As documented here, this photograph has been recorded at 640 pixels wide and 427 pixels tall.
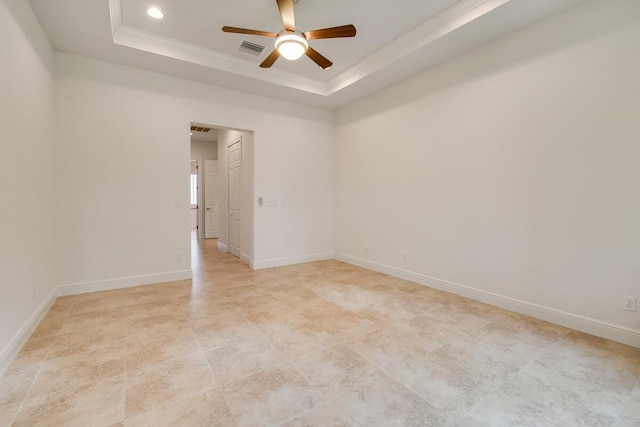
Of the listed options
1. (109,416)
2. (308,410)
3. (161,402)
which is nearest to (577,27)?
(308,410)

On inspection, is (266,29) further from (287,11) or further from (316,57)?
(287,11)

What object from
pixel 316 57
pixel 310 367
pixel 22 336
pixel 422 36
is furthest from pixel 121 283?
pixel 422 36

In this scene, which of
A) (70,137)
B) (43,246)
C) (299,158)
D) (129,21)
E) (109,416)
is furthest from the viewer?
(299,158)

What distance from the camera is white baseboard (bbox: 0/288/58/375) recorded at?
206cm

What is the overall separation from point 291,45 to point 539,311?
3.80 m

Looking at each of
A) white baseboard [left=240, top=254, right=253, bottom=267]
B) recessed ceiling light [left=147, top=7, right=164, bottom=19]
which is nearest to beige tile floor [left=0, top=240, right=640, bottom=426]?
white baseboard [left=240, top=254, right=253, bottom=267]

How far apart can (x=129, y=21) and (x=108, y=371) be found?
368 cm

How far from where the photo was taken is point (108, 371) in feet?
6.72

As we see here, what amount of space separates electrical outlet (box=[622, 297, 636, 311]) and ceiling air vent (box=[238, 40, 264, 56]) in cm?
482

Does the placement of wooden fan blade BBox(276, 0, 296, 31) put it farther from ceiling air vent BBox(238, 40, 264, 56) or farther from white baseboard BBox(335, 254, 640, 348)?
white baseboard BBox(335, 254, 640, 348)

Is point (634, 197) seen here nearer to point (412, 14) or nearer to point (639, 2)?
point (639, 2)

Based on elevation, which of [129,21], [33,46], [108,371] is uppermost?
[129,21]

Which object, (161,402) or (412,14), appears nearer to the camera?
(161,402)

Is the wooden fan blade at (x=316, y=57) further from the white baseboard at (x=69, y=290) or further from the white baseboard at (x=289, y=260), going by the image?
the white baseboard at (x=69, y=290)
